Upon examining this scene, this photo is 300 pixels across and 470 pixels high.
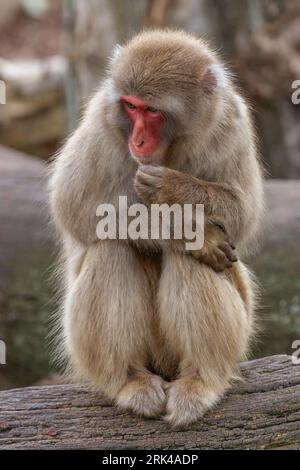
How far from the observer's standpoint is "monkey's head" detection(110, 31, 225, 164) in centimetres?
580

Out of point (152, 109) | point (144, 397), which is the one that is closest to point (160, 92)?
point (152, 109)

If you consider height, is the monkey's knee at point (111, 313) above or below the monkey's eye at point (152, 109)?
below

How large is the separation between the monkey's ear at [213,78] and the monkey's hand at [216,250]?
2.91 feet

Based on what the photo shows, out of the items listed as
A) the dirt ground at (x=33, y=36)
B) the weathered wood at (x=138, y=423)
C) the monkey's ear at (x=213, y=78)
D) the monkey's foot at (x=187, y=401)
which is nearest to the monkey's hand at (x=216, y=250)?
the monkey's foot at (x=187, y=401)

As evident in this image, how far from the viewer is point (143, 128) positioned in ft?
19.1

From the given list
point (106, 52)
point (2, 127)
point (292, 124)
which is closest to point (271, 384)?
point (106, 52)

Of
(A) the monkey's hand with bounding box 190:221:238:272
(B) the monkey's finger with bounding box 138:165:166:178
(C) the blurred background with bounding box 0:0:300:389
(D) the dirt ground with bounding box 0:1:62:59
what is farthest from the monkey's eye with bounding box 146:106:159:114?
(D) the dirt ground with bounding box 0:1:62:59

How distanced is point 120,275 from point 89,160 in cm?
80

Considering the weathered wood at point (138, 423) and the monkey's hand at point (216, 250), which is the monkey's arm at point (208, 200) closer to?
the monkey's hand at point (216, 250)

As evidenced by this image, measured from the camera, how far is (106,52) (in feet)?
41.9

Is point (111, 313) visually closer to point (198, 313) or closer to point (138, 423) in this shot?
point (198, 313)

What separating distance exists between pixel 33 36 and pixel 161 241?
51.1 ft

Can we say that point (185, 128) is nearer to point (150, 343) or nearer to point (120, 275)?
point (120, 275)

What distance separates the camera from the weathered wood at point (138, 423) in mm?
6066
